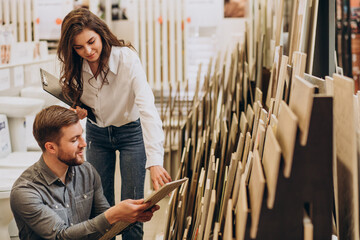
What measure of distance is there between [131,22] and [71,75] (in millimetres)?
3017

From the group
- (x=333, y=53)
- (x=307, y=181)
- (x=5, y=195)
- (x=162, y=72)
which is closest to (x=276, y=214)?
(x=307, y=181)

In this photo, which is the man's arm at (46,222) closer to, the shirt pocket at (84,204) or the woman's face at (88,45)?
the shirt pocket at (84,204)

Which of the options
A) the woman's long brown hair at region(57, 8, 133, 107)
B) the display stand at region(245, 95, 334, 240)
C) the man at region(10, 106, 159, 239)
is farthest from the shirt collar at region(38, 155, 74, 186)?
the display stand at region(245, 95, 334, 240)

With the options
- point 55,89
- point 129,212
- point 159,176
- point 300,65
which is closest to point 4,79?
point 55,89

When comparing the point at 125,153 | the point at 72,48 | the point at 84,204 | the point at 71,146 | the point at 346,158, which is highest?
the point at 72,48

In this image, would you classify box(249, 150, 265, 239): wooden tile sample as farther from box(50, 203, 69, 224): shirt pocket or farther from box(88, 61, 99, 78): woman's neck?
box(88, 61, 99, 78): woman's neck

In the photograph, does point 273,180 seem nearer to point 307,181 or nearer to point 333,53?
point 307,181

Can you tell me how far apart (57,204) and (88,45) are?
0.73 m

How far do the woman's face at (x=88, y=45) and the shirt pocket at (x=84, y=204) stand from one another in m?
0.62

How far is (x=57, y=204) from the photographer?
2086 mm

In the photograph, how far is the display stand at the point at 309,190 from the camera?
1211 millimetres

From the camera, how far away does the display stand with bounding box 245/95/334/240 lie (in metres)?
1.21

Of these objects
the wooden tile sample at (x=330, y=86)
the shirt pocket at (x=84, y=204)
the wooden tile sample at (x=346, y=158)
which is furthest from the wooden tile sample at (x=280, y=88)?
the shirt pocket at (x=84, y=204)

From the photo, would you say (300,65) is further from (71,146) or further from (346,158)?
(71,146)
